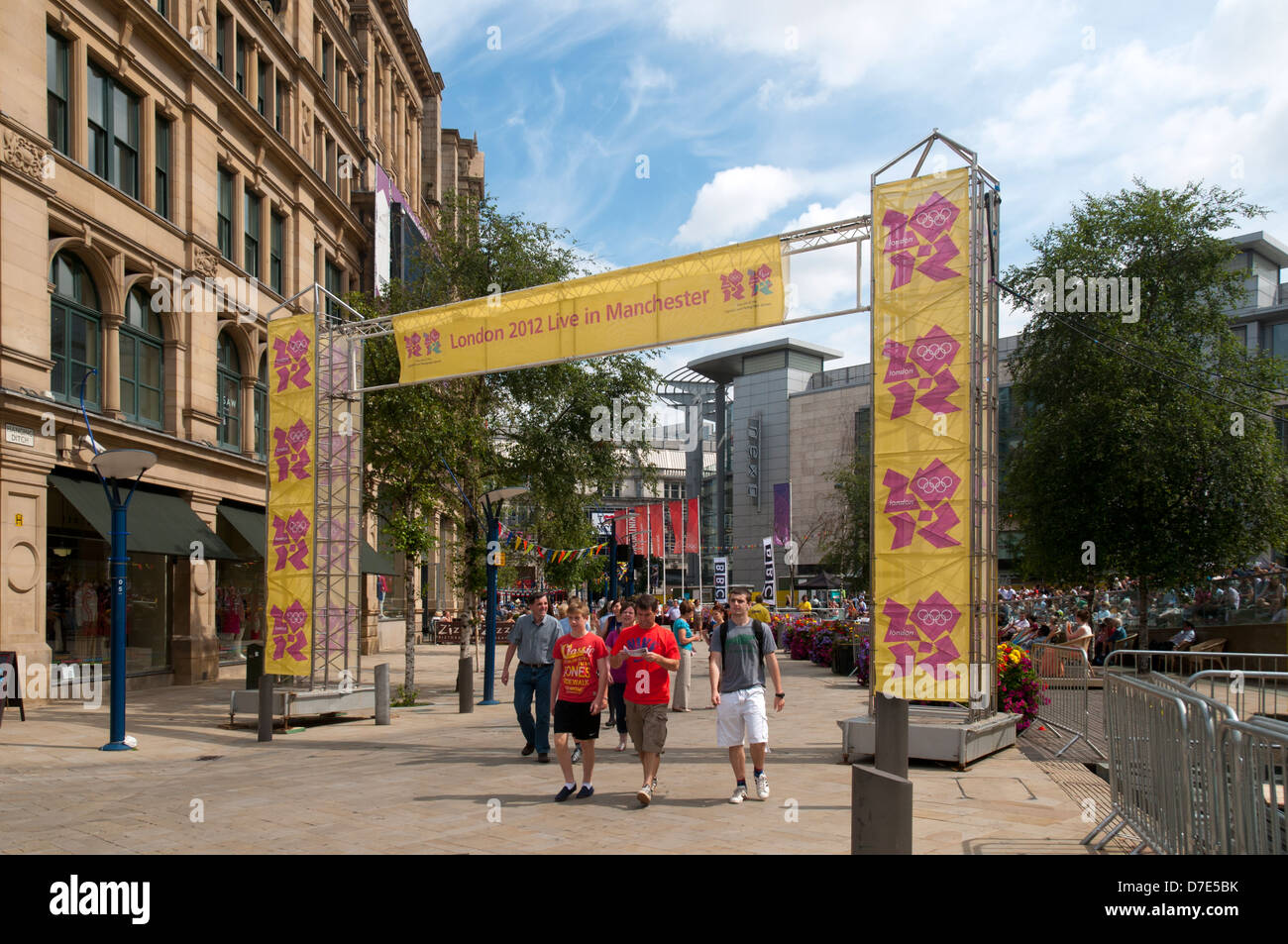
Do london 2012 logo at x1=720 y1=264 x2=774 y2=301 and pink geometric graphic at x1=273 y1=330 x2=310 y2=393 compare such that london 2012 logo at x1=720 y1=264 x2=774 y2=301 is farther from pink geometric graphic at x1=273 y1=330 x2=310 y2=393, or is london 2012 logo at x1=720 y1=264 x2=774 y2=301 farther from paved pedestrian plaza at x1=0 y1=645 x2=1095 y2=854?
pink geometric graphic at x1=273 y1=330 x2=310 y2=393

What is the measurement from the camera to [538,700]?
38.2 ft

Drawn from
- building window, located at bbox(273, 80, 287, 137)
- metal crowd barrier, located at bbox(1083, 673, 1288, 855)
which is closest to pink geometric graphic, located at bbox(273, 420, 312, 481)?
metal crowd barrier, located at bbox(1083, 673, 1288, 855)

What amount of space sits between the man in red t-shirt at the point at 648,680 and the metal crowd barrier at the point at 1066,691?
5.33m

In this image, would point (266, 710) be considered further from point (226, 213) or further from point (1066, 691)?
point (226, 213)

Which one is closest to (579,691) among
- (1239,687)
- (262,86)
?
(1239,687)

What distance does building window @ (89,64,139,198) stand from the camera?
779 inches

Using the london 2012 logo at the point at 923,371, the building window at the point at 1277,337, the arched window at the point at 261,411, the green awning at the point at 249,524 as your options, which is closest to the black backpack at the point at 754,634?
the london 2012 logo at the point at 923,371

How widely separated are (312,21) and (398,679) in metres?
20.6

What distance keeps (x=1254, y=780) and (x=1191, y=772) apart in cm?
93

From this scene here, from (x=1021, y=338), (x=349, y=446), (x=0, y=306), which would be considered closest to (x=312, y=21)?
(x=0, y=306)

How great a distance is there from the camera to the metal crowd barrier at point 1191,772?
459 centimetres

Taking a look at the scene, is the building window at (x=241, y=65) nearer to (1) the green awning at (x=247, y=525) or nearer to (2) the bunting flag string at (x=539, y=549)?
(1) the green awning at (x=247, y=525)

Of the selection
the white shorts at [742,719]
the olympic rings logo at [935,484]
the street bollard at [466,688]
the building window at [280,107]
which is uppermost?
the building window at [280,107]
